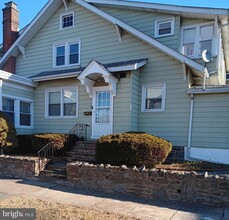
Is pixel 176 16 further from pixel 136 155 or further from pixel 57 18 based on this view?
pixel 136 155

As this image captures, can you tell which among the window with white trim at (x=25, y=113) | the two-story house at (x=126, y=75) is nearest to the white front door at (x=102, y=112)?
the two-story house at (x=126, y=75)

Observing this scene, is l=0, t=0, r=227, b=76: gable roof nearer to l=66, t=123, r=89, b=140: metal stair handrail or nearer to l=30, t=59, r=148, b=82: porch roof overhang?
l=30, t=59, r=148, b=82: porch roof overhang

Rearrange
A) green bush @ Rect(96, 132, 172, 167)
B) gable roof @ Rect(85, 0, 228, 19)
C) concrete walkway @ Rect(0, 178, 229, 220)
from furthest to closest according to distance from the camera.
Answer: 1. gable roof @ Rect(85, 0, 228, 19)
2. green bush @ Rect(96, 132, 172, 167)
3. concrete walkway @ Rect(0, 178, 229, 220)

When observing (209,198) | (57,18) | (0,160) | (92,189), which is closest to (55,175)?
(92,189)

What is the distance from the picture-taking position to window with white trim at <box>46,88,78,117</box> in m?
12.2

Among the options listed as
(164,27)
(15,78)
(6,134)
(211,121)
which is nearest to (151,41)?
(164,27)

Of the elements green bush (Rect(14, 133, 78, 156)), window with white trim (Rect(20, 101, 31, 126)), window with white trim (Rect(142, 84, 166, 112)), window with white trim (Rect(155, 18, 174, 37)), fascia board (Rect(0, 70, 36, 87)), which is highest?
window with white trim (Rect(155, 18, 174, 37))

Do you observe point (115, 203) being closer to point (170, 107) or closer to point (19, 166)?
point (19, 166)

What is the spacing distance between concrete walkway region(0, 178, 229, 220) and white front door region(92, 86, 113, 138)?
410cm

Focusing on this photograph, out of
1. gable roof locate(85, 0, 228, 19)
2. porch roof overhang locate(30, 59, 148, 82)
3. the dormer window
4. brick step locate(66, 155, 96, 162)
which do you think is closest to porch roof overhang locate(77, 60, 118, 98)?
porch roof overhang locate(30, 59, 148, 82)

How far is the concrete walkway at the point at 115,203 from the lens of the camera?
16.7 feet

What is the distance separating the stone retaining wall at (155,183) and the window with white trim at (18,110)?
19.6 ft

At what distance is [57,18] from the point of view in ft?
45.6

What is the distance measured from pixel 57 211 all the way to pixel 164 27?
989 cm
